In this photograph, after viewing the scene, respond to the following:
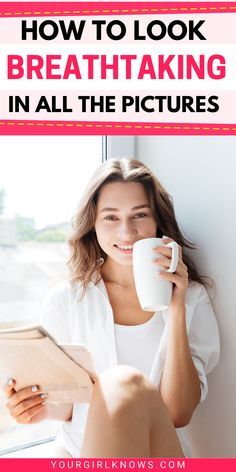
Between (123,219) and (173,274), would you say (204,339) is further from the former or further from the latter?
(123,219)

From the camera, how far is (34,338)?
0.79 m

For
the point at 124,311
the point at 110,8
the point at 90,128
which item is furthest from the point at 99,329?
the point at 110,8

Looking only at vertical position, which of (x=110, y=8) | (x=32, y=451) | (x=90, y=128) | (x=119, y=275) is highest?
(x=110, y=8)

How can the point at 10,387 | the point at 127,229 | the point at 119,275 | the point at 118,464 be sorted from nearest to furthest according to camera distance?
the point at 118,464 < the point at 10,387 < the point at 127,229 < the point at 119,275

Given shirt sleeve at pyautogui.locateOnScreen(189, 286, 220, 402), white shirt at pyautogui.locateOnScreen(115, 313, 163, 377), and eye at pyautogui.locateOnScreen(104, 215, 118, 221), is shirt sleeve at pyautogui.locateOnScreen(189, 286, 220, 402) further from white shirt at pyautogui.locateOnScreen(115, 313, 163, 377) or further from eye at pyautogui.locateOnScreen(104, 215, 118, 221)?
eye at pyautogui.locateOnScreen(104, 215, 118, 221)

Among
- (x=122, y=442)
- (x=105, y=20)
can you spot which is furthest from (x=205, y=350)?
(x=105, y=20)

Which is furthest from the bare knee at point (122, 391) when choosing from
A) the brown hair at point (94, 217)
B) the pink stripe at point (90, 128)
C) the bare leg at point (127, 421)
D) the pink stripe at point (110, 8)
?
the pink stripe at point (110, 8)

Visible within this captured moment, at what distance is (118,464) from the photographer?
86cm

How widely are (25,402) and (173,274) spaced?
395 mm

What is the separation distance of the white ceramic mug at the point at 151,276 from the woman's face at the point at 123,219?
102mm

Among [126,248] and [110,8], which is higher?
[110,8]

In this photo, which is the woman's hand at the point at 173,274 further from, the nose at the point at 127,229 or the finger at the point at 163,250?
the nose at the point at 127,229

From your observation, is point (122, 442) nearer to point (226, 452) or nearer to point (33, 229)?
point (226, 452)

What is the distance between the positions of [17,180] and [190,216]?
0.44 metres
